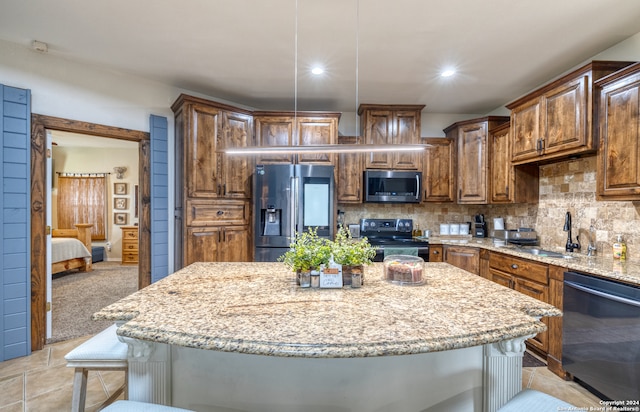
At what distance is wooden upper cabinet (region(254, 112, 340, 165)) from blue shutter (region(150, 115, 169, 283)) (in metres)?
1.06

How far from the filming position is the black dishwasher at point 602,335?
173 cm

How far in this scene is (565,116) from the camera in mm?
2436

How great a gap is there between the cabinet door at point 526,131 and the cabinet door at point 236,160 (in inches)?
115

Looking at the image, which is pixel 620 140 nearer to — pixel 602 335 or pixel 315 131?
pixel 602 335

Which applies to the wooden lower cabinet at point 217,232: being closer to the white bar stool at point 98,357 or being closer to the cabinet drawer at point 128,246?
the white bar stool at point 98,357

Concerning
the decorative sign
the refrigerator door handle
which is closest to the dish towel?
the refrigerator door handle

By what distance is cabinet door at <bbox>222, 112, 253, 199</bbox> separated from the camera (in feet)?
10.8

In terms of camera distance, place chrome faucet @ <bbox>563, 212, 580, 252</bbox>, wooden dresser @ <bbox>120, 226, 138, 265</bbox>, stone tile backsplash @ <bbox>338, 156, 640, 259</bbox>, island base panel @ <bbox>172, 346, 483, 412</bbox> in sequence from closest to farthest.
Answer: island base panel @ <bbox>172, 346, 483, 412</bbox>
stone tile backsplash @ <bbox>338, 156, 640, 259</bbox>
chrome faucet @ <bbox>563, 212, 580, 252</bbox>
wooden dresser @ <bbox>120, 226, 138, 265</bbox>

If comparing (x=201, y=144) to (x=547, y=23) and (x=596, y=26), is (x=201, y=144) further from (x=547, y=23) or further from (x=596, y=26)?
(x=596, y=26)

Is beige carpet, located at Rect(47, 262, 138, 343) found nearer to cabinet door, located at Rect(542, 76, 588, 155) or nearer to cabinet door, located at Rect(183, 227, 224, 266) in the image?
cabinet door, located at Rect(183, 227, 224, 266)

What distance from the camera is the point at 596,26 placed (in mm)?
2191

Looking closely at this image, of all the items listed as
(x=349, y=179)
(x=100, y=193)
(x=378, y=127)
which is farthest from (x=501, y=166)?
(x=100, y=193)

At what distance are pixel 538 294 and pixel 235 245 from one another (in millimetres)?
2990

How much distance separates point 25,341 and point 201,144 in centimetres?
232
